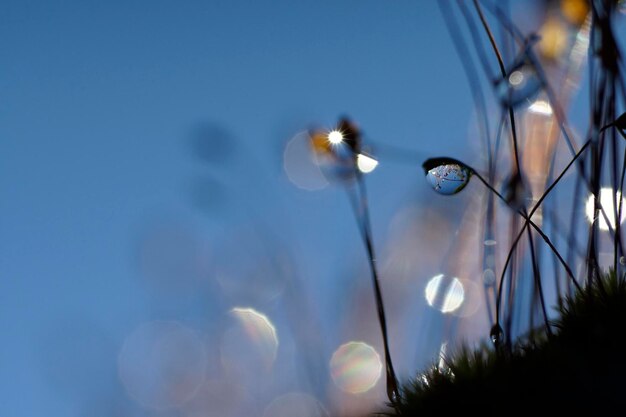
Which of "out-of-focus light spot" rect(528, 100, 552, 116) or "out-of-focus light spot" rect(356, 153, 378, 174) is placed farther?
"out-of-focus light spot" rect(528, 100, 552, 116)

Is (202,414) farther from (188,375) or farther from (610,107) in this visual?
(610,107)

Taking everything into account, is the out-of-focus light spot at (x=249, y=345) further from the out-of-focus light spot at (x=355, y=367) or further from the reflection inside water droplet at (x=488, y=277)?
the reflection inside water droplet at (x=488, y=277)

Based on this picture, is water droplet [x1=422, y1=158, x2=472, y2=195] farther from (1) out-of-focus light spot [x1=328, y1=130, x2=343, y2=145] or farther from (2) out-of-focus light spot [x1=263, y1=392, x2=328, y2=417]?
(2) out-of-focus light spot [x1=263, y1=392, x2=328, y2=417]

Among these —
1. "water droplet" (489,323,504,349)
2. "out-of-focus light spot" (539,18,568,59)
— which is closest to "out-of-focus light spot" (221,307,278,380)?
"water droplet" (489,323,504,349)

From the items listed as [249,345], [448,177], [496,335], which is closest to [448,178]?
[448,177]

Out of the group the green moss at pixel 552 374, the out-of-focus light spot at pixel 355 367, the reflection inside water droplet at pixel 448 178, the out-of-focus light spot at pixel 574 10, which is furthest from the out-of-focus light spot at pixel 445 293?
the out-of-focus light spot at pixel 574 10

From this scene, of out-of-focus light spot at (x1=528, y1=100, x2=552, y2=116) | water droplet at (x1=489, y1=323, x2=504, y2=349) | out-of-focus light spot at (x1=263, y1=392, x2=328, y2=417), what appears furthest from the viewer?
out-of-focus light spot at (x1=528, y1=100, x2=552, y2=116)

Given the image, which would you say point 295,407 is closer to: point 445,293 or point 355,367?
point 445,293
